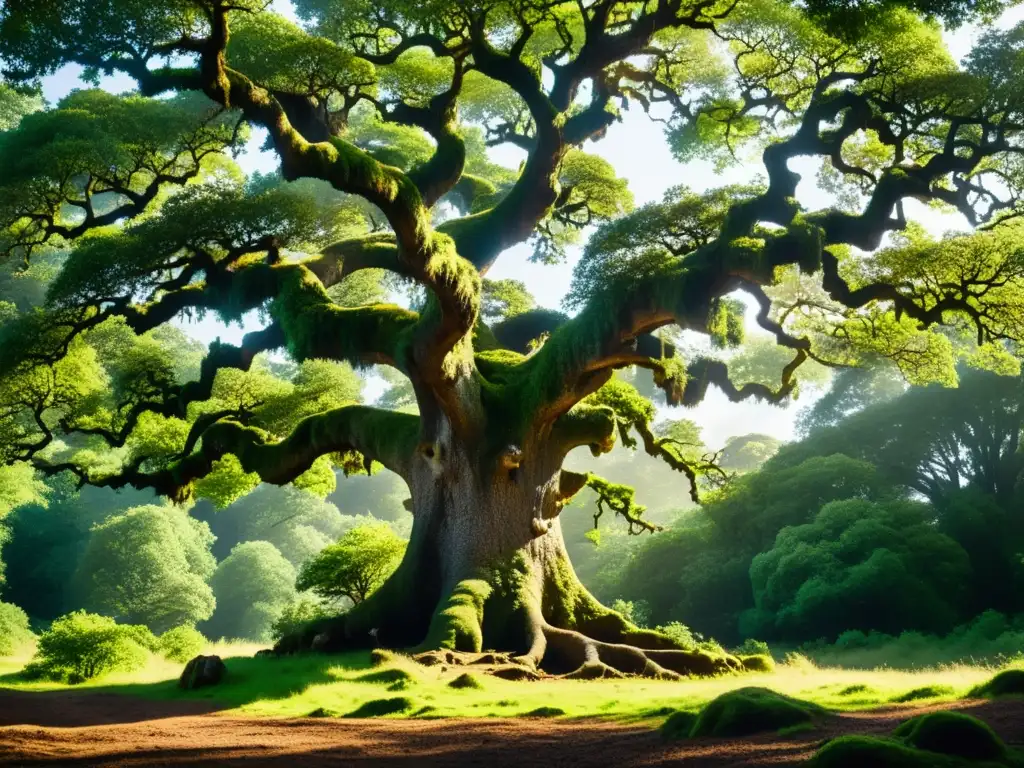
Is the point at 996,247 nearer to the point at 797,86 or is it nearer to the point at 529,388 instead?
the point at 797,86

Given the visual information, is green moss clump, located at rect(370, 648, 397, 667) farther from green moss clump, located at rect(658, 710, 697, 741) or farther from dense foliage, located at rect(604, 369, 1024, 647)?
dense foliage, located at rect(604, 369, 1024, 647)

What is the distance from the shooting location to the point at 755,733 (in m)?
5.69

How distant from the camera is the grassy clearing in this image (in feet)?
26.1

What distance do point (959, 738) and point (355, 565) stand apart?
15.3m

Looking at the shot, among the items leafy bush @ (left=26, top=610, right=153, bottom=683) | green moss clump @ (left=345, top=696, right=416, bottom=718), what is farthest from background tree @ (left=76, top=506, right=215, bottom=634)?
green moss clump @ (left=345, top=696, right=416, bottom=718)

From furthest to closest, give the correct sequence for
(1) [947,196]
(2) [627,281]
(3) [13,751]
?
(1) [947,196] → (2) [627,281] → (3) [13,751]

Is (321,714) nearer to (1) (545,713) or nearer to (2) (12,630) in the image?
(1) (545,713)

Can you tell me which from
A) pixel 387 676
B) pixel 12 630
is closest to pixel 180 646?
pixel 12 630

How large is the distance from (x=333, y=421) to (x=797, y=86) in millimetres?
11626

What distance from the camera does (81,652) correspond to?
14.0m

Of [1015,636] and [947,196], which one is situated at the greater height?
[947,196]

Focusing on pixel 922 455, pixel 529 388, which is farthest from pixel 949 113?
pixel 922 455

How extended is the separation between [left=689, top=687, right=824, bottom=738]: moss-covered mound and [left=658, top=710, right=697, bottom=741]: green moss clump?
0.30 feet

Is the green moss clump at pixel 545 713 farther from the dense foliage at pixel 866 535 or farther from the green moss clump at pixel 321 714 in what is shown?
the dense foliage at pixel 866 535
